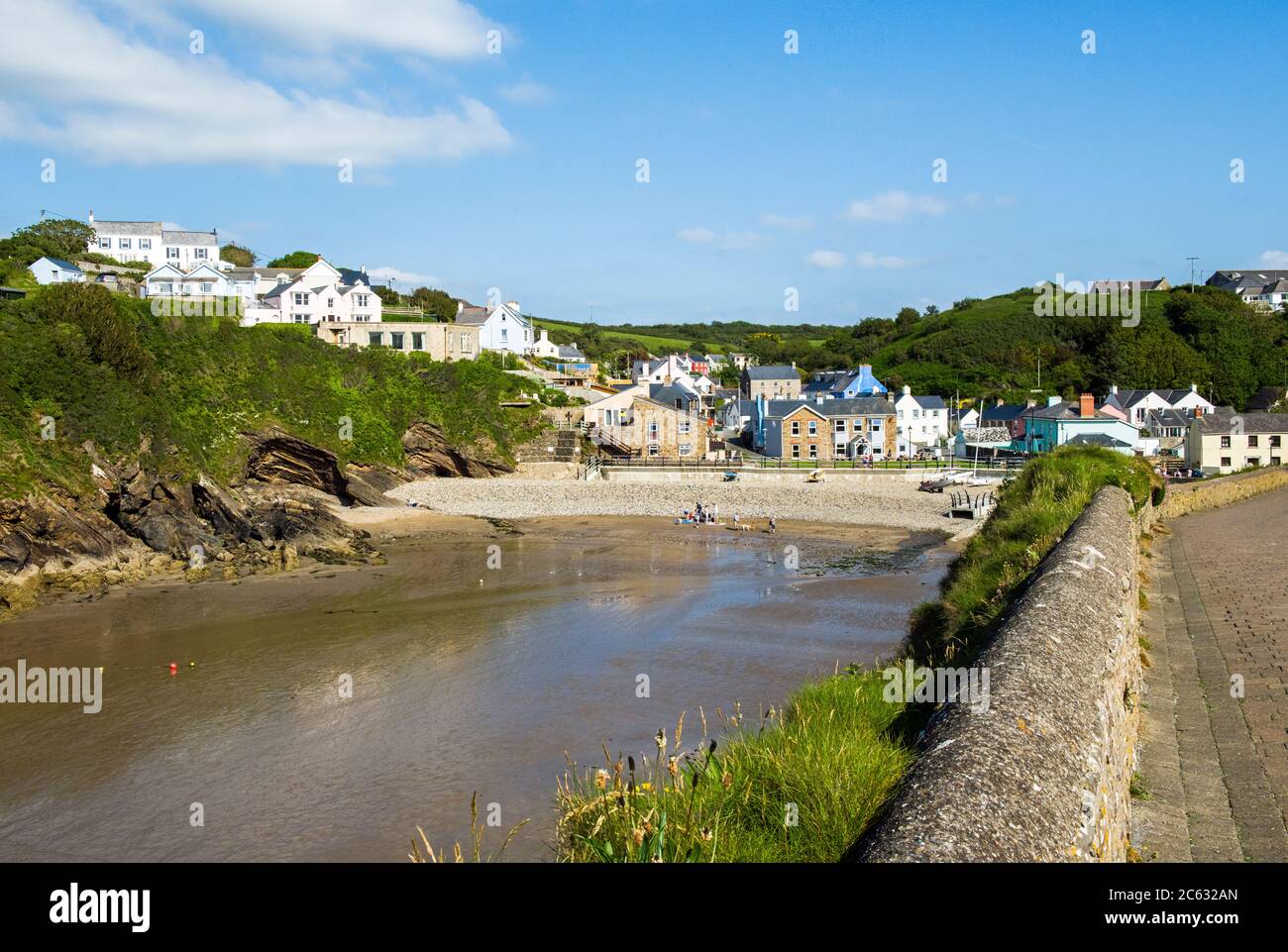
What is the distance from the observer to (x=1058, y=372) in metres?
97.8

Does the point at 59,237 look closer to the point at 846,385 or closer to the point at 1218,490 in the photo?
the point at 846,385

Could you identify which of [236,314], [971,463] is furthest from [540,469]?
[971,463]

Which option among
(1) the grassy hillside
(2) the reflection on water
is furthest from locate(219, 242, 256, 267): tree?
(2) the reflection on water

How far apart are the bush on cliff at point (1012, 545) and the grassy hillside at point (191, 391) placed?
2703 cm

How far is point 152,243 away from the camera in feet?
258

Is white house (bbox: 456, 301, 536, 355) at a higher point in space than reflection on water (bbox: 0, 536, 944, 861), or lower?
higher

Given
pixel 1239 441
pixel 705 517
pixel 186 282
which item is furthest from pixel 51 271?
pixel 1239 441

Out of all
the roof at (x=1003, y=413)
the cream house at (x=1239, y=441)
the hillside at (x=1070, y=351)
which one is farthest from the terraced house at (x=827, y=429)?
the hillside at (x=1070, y=351)

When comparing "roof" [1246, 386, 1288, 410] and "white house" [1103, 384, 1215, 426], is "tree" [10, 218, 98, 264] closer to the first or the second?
"white house" [1103, 384, 1215, 426]

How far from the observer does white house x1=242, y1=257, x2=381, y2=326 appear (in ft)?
204

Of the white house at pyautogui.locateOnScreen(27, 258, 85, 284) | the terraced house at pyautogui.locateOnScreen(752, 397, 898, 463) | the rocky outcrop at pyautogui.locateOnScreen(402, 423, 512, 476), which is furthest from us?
the terraced house at pyautogui.locateOnScreen(752, 397, 898, 463)

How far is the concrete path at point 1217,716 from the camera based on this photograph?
737 cm

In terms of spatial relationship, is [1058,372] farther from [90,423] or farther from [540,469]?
[90,423]

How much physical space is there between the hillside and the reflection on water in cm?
7407
